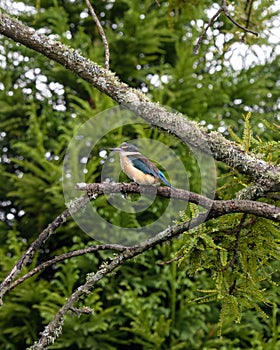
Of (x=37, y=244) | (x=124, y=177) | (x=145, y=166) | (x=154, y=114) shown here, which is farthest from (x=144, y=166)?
(x=124, y=177)

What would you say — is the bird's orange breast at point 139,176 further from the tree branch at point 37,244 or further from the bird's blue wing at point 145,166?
the tree branch at point 37,244

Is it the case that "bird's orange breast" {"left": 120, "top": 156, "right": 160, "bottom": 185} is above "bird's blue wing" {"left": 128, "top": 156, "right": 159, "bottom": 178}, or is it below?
below

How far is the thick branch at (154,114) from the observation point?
1505mm

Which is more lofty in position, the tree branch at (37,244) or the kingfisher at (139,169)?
the kingfisher at (139,169)

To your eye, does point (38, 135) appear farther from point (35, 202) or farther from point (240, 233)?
point (240, 233)

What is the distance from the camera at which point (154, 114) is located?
1.52 m

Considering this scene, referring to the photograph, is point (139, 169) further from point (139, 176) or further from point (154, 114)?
point (154, 114)

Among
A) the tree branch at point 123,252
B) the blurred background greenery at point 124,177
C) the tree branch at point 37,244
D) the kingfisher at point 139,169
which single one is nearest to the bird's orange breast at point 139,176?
the kingfisher at point 139,169

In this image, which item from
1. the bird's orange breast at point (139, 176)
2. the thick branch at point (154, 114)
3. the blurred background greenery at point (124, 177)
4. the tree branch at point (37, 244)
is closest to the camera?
the tree branch at point (37, 244)

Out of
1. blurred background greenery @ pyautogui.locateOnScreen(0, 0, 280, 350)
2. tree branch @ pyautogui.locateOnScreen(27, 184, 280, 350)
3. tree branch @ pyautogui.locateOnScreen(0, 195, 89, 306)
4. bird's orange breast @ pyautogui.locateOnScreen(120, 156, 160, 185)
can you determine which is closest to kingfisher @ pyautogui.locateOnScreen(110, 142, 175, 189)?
bird's orange breast @ pyautogui.locateOnScreen(120, 156, 160, 185)

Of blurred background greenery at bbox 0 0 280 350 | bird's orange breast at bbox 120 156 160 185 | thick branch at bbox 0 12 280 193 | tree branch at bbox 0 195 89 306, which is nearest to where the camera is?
tree branch at bbox 0 195 89 306

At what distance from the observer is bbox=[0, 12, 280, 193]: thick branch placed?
1.50 meters

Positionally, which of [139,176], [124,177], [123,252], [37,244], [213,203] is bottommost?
[37,244]

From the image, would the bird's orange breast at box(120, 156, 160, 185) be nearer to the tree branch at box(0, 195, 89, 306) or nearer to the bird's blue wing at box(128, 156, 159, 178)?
the bird's blue wing at box(128, 156, 159, 178)
